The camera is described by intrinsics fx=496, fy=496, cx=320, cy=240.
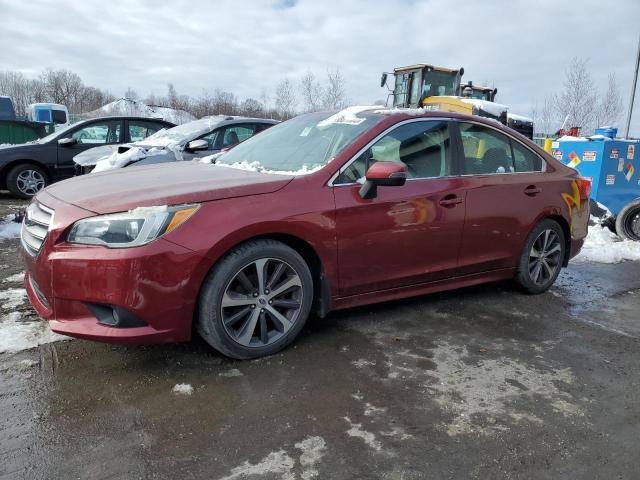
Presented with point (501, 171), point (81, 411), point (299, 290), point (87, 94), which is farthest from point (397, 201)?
point (87, 94)

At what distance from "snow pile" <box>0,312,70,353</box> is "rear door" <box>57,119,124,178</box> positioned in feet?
20.2

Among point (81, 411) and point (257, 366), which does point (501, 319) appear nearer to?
point (257, 366)

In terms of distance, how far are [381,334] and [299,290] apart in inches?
30.1

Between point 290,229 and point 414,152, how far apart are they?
1.25m

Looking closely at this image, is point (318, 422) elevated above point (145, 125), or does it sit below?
below

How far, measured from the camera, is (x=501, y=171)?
4.18m

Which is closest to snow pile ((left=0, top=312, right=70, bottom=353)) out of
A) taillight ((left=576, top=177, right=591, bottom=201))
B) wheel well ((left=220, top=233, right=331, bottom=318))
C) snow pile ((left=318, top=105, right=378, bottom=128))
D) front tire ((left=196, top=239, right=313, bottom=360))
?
front tire ((left=196, top=239, right=313, bottom=360))

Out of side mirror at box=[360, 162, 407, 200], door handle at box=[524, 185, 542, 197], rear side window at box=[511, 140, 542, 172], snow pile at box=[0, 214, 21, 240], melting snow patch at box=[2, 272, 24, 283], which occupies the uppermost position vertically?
rear side window at box=[511, 140, 542, 172]

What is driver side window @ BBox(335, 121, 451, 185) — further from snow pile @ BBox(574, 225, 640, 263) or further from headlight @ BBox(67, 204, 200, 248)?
snow pile @ BBox(574, 225, 640, 263)

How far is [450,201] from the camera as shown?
372 centimetres

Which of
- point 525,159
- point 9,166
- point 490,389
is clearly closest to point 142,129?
point 9,166

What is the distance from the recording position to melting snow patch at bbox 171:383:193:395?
2.67 meters

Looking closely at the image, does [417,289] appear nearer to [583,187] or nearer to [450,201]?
[450,201]

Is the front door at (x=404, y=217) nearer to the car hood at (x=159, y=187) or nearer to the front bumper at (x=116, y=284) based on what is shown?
the car hood at (x=159, y=187)
